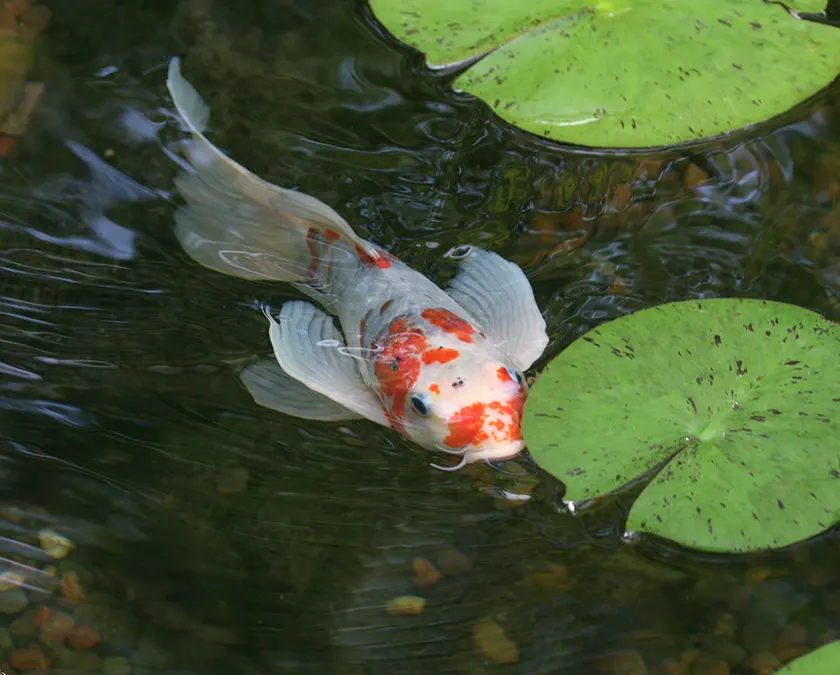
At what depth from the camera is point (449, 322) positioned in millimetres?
2668

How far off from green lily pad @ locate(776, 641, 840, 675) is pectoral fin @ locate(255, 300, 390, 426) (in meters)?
1.24

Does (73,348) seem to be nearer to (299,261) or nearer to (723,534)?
(299,261)

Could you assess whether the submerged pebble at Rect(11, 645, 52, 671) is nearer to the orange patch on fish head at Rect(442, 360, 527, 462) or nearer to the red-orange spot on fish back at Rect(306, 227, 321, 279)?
the orange patch on fish head at Rect(442, 360, 527, 462)

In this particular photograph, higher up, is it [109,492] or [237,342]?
[237,342]

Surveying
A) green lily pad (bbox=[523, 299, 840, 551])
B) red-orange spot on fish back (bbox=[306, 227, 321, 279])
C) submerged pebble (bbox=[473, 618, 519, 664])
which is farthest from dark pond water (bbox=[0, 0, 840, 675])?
green lily pad (bbox=[523, 299, 840, 551])

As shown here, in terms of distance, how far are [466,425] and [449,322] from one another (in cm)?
40

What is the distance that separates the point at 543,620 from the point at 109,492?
129 centimetres

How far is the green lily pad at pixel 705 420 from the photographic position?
210 cm

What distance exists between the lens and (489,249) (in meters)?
2.96

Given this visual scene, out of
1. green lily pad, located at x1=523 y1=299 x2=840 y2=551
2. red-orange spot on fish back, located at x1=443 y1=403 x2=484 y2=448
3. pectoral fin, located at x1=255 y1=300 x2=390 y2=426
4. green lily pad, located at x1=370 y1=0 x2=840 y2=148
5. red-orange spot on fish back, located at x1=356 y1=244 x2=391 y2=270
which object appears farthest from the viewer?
red-orange spot on fish back, located at x1=356 y1=244 x2=391 y2=270

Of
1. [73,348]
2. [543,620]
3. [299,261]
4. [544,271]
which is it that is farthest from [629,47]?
[73,348]

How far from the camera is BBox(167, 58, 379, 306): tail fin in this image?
2.83m

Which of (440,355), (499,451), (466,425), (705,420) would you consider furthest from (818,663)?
(440,355)

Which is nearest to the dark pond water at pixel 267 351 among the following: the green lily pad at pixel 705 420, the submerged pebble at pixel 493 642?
the submerged pebble at pixel 493 642
